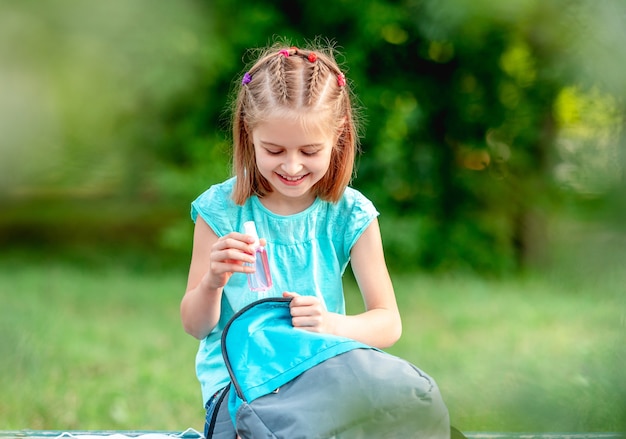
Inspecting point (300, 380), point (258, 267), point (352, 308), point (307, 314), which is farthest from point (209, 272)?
point (352, 308)

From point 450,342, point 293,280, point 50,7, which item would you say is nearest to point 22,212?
point 50,7

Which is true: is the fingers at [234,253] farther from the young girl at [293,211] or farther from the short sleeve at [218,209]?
the short sleeve at [218,209]

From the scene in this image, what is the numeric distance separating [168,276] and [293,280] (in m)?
2.87

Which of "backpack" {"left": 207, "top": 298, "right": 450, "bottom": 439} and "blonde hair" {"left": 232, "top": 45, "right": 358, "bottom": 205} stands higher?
"blonde hair" {"left": 232, "top": 45, "right": 358, "bottom": 205}

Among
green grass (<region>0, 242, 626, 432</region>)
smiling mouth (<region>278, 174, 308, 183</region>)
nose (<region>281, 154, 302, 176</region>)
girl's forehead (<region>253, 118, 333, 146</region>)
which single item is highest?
girl's forehead (<region>253, 118, 333, 146</region>)

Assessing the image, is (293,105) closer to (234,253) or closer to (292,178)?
(292,178)

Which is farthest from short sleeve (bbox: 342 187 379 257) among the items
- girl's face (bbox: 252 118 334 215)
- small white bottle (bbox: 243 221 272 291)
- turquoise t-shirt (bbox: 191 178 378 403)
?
small white bottle (bbox: 243 221 272 291)

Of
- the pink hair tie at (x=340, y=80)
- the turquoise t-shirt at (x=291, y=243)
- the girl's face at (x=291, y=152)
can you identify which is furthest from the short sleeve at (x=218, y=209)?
the pink hair tie at (x=340, y=80)

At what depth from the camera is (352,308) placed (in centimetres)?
307

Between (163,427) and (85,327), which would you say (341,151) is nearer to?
(163,427)

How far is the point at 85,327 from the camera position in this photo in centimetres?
411

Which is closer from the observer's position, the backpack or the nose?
the backpack

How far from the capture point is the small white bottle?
1.37 m

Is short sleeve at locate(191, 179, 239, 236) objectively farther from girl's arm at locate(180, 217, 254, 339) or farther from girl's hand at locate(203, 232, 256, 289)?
girl's hand at locate(203, 232, 256, 289)
